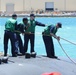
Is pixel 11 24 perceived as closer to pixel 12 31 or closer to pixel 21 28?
pixel 12 31

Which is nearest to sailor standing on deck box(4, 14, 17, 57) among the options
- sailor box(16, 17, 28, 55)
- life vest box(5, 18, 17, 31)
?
life vest box(5, 18, 17, 31)

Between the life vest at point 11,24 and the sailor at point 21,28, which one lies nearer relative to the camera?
the life vest at point 11,24

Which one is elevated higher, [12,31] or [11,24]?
[11,24]

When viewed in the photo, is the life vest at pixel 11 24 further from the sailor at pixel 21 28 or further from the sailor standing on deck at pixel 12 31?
the sailor at pixel 21 28

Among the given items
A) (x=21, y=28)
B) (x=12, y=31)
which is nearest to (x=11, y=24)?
(x=12, y=31)

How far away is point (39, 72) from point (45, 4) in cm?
7761

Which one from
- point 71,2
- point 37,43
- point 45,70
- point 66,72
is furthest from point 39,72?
point 71,2

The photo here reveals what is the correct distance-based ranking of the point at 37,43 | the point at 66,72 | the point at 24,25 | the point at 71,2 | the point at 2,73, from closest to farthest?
1. the point at 2,73
2. the point at 66,72
3. the point at 24,25
4. the point at 37,43
5. the point at 71,2

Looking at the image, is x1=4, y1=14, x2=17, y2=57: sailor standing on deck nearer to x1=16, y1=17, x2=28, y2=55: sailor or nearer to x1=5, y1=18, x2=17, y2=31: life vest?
x1=5, y1=18, x2=17, y2=31: life vest

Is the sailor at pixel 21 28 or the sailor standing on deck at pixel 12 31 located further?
the sailor at pixel 21 28

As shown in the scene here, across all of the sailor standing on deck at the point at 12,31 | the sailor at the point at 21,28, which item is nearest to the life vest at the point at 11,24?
the sailor standing on deck at the point at 12,31

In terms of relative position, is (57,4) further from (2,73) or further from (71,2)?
(2,73)

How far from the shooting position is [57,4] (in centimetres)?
8350

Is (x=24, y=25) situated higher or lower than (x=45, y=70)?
higher
